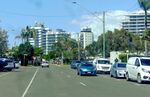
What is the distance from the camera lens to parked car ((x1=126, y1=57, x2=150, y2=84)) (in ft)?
75.3

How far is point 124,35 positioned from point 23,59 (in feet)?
101

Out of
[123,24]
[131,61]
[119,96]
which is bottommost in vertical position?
[119,96]

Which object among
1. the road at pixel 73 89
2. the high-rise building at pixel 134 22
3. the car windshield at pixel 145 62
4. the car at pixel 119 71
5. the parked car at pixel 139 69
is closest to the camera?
the road at pixel 73 89

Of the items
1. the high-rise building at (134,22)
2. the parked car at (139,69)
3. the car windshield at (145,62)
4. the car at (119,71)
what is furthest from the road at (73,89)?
the high-rise building at (134,22)

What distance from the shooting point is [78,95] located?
15375 mm

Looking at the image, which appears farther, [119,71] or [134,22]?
[134,22]

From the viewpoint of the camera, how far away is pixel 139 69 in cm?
2348

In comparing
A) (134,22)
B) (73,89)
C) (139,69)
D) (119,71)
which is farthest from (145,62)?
(134,22)

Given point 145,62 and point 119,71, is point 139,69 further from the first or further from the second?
point 119,71

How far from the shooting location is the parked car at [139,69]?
23.0 m

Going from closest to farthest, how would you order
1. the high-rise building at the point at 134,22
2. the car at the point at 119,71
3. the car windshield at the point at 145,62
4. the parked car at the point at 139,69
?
the parked car at the point at 139,69 < the car windshield at the point at 145,62 < the car at the point at 119,71 < the high-rise building at the point at 134,22

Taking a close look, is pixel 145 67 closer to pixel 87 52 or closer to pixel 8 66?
pixel 8 66

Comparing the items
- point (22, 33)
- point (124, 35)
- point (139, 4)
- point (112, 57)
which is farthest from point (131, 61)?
point (22, 33)

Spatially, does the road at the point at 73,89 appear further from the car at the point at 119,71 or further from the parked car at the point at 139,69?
the car at the point at 119,71
